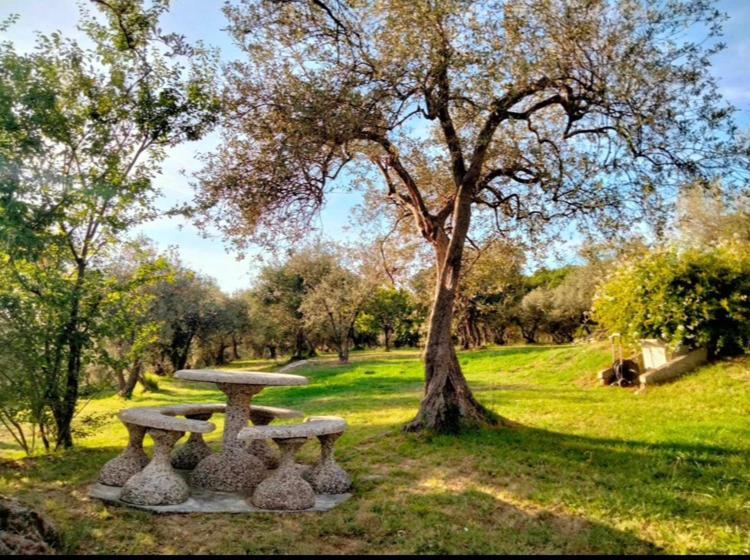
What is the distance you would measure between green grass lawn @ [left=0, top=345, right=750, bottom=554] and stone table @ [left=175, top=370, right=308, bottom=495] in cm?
125

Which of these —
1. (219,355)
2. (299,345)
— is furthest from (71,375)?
(219,355)

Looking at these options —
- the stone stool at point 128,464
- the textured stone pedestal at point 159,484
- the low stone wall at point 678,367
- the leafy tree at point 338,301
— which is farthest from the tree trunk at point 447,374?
the leafy tree at point 338,301

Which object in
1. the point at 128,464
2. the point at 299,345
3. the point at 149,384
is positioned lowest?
the point at 149,384

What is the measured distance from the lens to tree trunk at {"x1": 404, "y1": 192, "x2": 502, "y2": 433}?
10.0 metres

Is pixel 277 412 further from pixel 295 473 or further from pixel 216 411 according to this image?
pixel 295 473

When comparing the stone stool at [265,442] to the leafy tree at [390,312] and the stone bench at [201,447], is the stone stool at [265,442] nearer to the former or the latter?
the stone bench at [201,447]

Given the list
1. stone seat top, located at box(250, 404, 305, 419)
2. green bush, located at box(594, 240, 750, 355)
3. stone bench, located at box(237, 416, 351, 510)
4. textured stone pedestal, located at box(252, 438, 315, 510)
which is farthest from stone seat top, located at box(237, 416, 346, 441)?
green bush, located at box(594, 240, 750, 355)

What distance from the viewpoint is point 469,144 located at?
12125mm

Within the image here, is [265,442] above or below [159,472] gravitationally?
below

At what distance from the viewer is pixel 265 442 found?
9086 mm

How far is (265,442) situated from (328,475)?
204 centimetres

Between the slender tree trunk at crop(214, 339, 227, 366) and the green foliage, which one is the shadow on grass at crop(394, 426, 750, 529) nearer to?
the green foliage

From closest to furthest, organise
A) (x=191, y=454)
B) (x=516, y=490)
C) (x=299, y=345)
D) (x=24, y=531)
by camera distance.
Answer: (x=24, y=531)
(x=516, y=490)
(x=191, y=454)
(x=299, y=345)

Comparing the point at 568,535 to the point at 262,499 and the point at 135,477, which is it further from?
the point at 135,477
